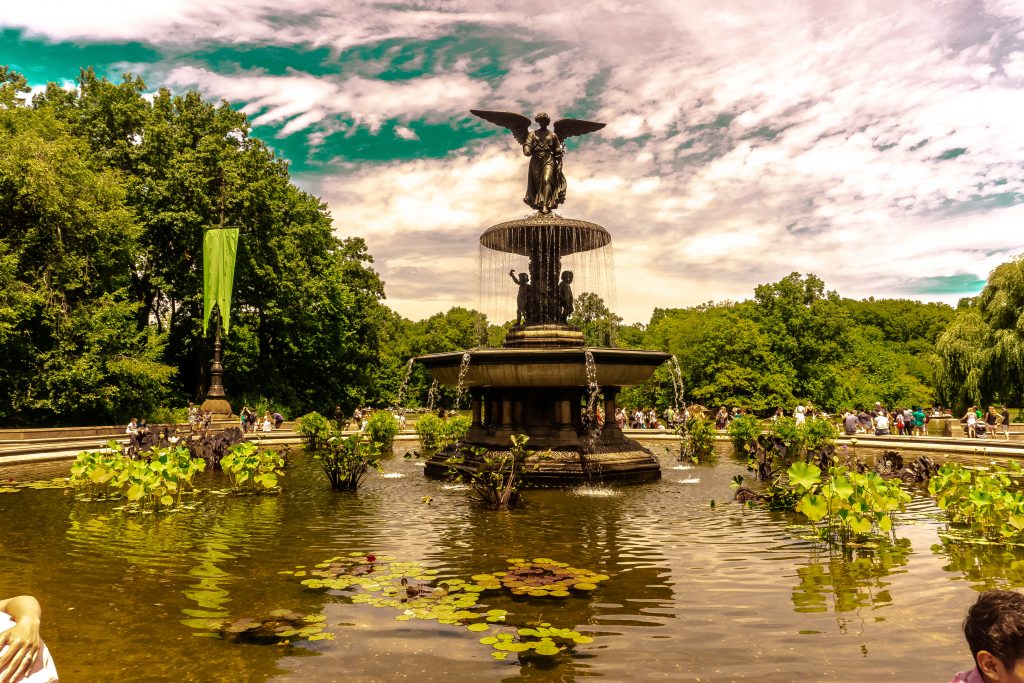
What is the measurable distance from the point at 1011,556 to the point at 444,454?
32.8ft

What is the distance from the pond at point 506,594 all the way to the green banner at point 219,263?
19674 mm

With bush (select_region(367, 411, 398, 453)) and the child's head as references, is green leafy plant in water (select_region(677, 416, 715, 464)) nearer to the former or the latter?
bush (select_region(367, 411, 398, 453))

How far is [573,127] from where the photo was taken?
16.2m

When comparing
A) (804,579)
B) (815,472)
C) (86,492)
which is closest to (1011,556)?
(815,472)

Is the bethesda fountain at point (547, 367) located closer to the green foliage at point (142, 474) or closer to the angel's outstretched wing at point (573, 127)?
the angel's outstretched wing at point (573, 127)

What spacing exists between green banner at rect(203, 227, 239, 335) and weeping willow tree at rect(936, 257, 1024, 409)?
33604mm

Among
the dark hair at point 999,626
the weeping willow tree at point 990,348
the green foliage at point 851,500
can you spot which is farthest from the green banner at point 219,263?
the weeping willow tree at point 990,348

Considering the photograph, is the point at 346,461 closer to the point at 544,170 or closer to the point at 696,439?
the point at 544,170

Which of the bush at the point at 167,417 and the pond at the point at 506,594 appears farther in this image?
the bush at the point at 167,417

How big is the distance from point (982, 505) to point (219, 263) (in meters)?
28.0

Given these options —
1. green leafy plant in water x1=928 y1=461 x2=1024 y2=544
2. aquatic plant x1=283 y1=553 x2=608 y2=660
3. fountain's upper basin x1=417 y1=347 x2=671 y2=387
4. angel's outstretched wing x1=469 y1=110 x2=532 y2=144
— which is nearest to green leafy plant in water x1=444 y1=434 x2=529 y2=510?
fountain's upper basin x1=417 y1=347 x2=671 y2=387

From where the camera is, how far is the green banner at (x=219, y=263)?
91.9 ft

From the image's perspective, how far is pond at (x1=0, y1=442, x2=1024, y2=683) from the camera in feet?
13.4

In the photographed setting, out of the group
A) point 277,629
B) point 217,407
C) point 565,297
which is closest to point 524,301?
point 565,297
